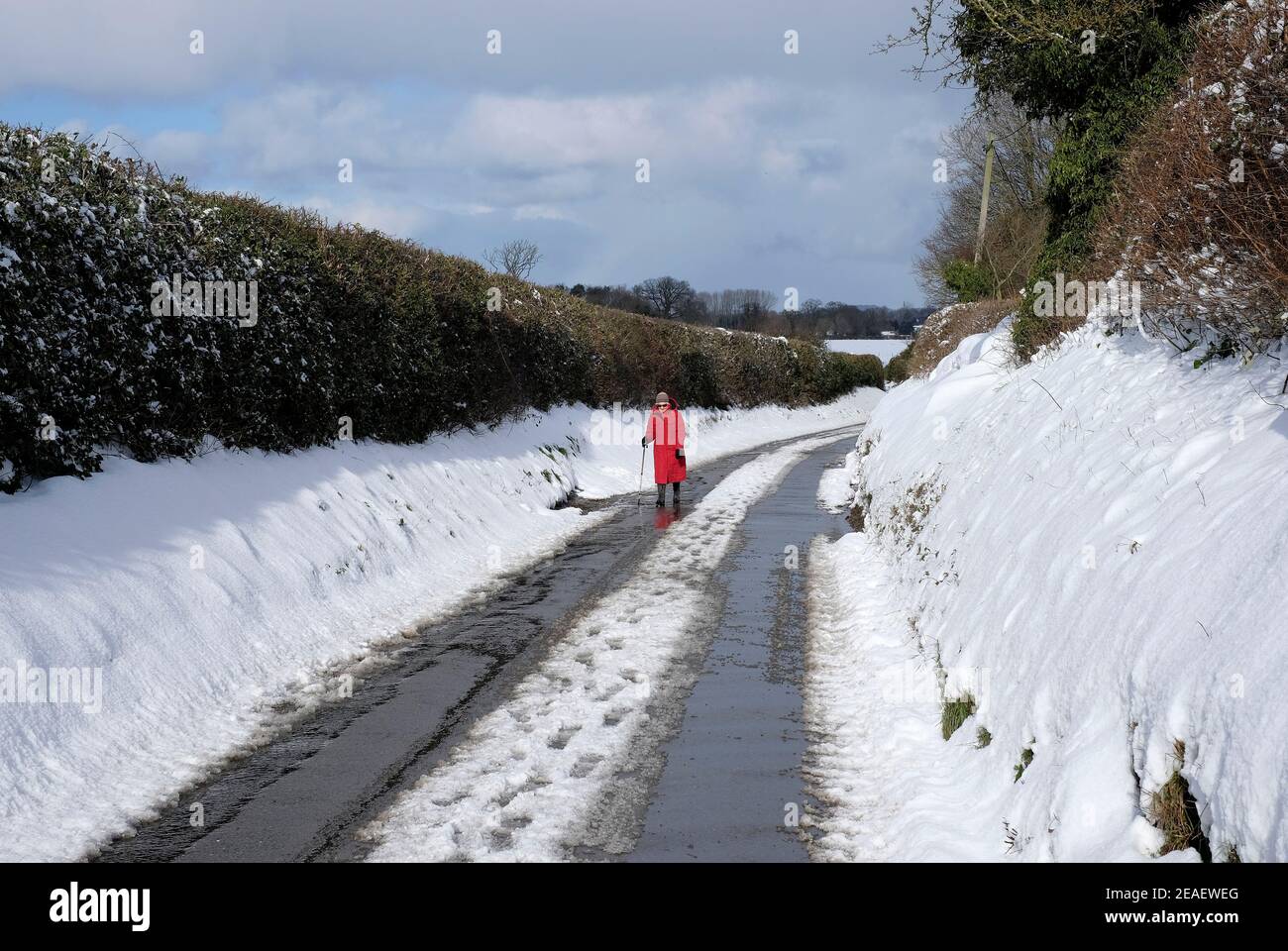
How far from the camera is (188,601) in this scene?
24.3 feet

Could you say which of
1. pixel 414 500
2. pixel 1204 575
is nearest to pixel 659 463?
pixel 414 500

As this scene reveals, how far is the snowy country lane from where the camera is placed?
460 cm

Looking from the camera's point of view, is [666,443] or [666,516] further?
[666,443]

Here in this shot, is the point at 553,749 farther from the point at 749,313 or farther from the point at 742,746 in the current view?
the point at 749,313

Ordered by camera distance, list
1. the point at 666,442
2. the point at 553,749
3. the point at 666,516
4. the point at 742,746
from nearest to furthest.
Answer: the point at 553,749
the point at 742,746
the point at 666,516
the point at 666,442

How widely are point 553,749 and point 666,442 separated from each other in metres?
11.0

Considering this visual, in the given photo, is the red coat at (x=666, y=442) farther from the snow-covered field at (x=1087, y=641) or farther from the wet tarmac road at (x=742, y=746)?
the snow-covered field at (x=1087, y=641)

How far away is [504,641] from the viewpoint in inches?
317

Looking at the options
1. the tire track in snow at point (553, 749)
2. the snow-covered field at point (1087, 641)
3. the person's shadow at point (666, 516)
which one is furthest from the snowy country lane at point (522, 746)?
the person's shadow at point (666, 516)

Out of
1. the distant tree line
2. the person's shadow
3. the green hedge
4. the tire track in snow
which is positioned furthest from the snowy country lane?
the distant tree line

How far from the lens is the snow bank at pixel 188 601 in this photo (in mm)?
5363

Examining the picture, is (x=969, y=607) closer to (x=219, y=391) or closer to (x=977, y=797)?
(x=977, y=797)

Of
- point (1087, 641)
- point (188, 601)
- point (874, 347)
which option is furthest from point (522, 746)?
point (874, 347)

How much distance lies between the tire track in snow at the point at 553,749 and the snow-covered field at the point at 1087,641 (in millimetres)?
1241
